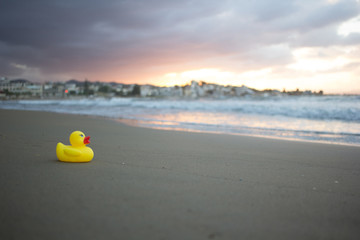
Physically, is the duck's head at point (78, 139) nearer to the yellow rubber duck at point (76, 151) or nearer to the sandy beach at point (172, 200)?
the yellow rubber duck at point (76, 151)

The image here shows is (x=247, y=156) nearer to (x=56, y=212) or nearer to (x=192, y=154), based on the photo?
(x=192, y=154)

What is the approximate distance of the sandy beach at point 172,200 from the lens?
1.33m

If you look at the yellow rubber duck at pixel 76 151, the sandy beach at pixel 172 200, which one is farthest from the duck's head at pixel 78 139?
the sandy beach at pixel 172 200

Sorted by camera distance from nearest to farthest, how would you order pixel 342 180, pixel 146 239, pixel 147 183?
pixel 146 239 → pixel 147 183 → pixel 342 180

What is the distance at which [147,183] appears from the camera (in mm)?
2039

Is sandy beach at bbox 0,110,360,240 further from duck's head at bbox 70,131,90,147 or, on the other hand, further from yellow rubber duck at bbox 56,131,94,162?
duck's head at bbox 70,131,90,147

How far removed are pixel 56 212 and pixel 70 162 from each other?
132 cm

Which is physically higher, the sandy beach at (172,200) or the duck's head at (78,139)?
the duck's head at (78,139)

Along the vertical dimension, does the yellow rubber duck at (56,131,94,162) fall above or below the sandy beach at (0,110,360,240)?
above

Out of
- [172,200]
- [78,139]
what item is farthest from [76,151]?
[172,200]

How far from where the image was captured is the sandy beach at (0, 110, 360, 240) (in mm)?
1327

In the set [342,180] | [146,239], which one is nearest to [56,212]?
[146,239]

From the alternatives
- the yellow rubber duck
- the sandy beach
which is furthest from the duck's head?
the sandy beach

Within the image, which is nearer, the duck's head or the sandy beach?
the sandy beach
